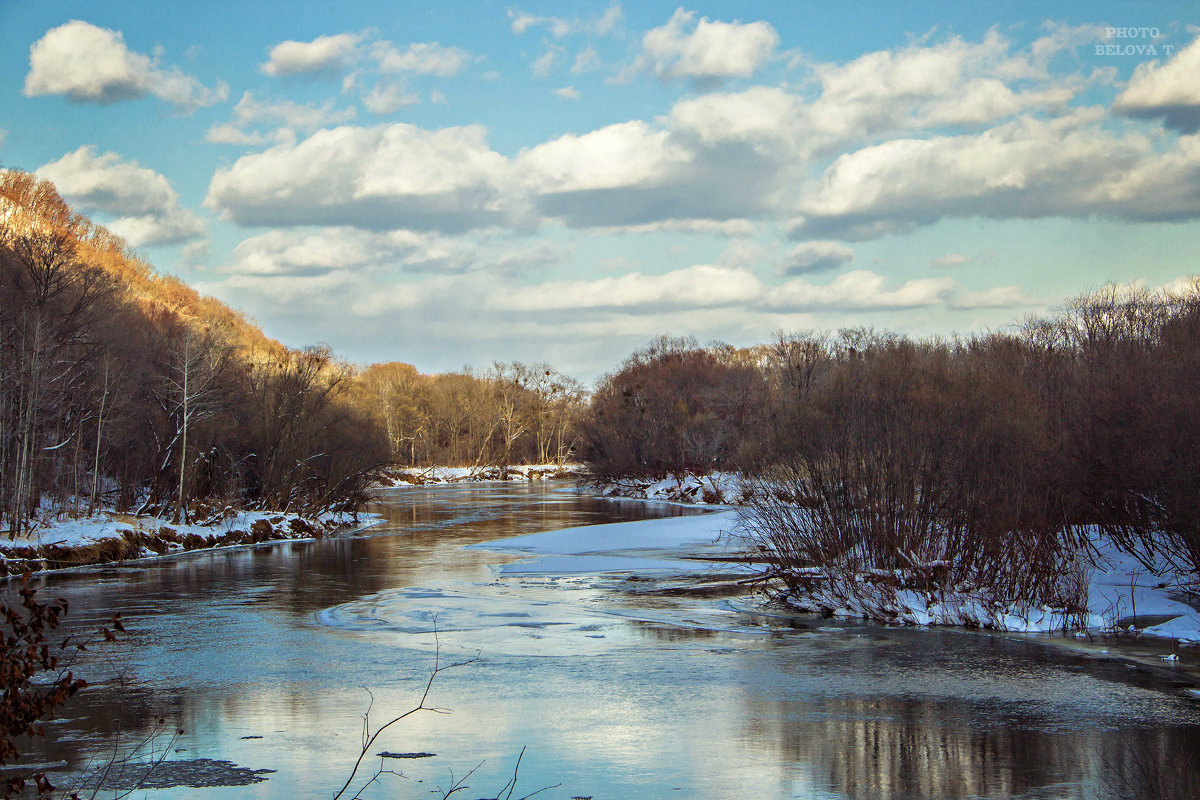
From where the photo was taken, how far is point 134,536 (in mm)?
32781

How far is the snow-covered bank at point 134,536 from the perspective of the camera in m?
27.6

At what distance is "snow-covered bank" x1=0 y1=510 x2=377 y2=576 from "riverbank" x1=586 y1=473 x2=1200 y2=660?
1695 cm

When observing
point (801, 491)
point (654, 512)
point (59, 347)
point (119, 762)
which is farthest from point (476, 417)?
point (119, 762)

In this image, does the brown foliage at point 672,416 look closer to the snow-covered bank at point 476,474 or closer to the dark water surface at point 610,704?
the snow-covered bank at point 476,474

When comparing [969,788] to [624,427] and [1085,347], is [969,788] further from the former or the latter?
[624,427]

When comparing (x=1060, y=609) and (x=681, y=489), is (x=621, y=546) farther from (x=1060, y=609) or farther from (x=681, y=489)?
(x=681, y=489)

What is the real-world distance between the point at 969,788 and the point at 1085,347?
88.8ft

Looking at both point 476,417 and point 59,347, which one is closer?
point 59,347

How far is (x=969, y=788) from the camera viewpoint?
29.2ft

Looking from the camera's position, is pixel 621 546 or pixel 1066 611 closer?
pixel 1066 611

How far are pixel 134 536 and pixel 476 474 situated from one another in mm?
77444

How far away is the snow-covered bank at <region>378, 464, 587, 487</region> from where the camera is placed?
323 feet

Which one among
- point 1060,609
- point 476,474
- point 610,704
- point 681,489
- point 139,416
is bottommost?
point 610,704

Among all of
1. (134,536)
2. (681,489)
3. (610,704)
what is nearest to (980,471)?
(610,704)
